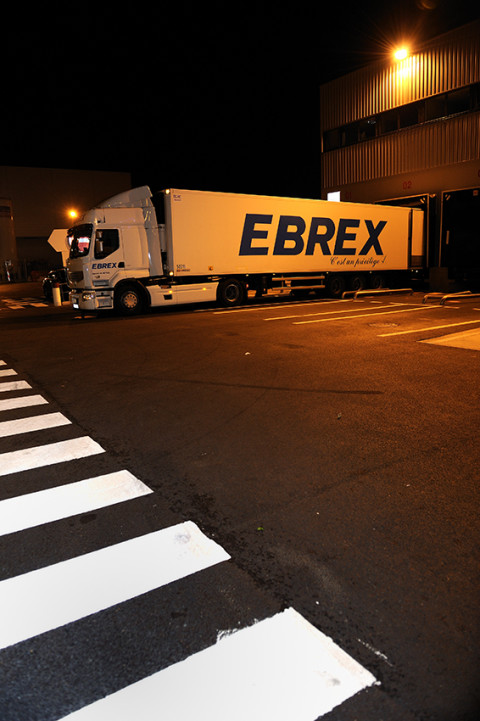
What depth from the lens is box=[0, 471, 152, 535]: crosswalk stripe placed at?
396 centimetres

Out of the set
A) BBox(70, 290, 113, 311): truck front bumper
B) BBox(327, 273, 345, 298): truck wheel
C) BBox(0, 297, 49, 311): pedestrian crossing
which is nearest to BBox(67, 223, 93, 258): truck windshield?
BBox(70, 290, 113, 311): truck front bumper

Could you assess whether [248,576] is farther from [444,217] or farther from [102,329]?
[444,217]

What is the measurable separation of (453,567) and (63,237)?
72.5ft

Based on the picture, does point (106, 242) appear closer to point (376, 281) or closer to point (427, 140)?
point (376, 281)

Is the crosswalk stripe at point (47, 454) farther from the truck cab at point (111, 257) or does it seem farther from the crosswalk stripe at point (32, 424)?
the truck cab at point (111, 257)

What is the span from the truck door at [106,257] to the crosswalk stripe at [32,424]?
1079 cm

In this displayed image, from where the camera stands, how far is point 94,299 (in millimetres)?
16766

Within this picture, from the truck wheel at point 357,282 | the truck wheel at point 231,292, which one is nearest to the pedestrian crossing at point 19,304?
the truck wheel at point 231,292

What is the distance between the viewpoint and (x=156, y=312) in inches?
750

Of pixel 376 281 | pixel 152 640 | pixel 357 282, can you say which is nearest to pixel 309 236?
pixel 357 282

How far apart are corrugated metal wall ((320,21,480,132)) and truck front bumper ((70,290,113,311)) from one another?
60.2ft

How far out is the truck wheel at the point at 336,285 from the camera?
22422 mm

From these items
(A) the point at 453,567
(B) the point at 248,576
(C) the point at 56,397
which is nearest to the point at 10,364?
(C) the point at 56,397

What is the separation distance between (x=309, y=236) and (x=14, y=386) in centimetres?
1511
